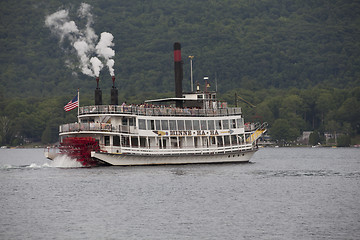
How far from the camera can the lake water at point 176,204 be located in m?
34.5

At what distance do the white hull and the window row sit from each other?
308 centimetres

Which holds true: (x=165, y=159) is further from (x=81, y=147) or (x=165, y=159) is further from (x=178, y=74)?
(x=178, y=74)

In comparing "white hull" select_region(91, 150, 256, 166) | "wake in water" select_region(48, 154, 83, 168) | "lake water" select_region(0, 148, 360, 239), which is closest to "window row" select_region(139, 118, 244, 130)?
"white hull" select_region(91, 150, 256, 166)

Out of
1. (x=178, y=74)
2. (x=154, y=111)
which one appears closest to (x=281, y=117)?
(x=178, y=74)

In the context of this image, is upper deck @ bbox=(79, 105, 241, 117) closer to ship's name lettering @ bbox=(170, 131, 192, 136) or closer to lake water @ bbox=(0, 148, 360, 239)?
ship's name lettering @ bbox=(170, 131, 192, 136)

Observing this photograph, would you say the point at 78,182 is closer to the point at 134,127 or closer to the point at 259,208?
the point at 134,127

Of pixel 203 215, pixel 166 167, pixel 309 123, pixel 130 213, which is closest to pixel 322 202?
pixel 203 215

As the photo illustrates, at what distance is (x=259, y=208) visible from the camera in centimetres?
4131

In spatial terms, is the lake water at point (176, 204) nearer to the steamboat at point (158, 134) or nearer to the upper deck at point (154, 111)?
the steamboat at point (158, 134)

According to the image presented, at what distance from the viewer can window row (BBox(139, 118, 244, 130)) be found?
67.8 m

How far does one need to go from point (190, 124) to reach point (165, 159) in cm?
506

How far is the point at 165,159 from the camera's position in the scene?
2682 inches

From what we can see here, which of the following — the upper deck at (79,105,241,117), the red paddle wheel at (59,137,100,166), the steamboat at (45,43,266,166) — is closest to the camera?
the red paddle wheel at (59,137,100,166)

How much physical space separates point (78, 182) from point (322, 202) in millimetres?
20264
